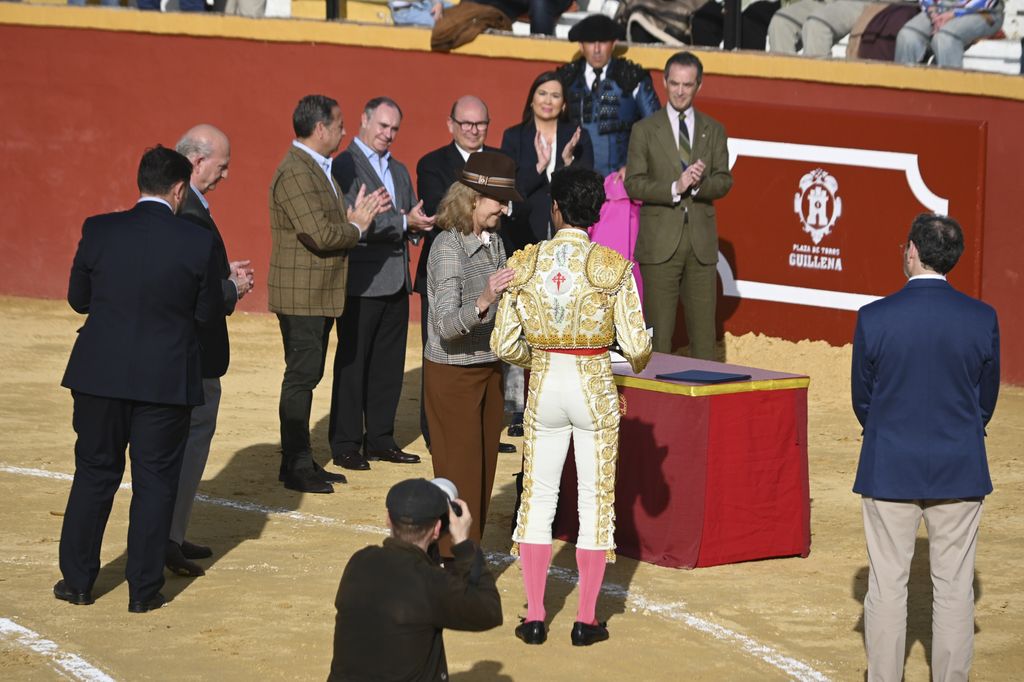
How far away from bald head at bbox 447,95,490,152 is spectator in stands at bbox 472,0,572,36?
4753 millimetres

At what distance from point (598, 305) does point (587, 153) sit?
15.3 ft

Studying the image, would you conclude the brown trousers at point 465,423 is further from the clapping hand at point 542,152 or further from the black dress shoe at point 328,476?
the clapping hand at point 542,152

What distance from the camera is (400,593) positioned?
5.02 meters

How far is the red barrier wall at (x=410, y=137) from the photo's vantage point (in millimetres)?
13695

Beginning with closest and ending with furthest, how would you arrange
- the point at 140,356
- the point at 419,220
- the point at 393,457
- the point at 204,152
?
the point at 140,356 < the point at 204,152 < the point at 419,220 < the point at 393,457

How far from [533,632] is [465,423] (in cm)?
123

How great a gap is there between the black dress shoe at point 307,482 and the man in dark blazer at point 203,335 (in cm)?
164

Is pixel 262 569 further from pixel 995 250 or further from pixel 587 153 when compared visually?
pixel 995 250

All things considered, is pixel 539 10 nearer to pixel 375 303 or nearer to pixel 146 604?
pixel 375 303

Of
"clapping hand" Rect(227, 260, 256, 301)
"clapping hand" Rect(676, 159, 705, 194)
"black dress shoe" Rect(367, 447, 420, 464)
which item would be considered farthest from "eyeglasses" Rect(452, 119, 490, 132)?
"clapping hand" Rect(227, 260, 256, 301)

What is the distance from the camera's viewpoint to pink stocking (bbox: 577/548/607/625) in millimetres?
7406

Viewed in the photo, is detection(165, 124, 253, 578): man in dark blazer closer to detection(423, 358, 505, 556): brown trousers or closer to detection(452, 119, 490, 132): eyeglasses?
detection(423, 358, 505, 556): brown trousers

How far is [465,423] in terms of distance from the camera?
326 inches

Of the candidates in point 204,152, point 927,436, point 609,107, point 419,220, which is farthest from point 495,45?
point 927,436
